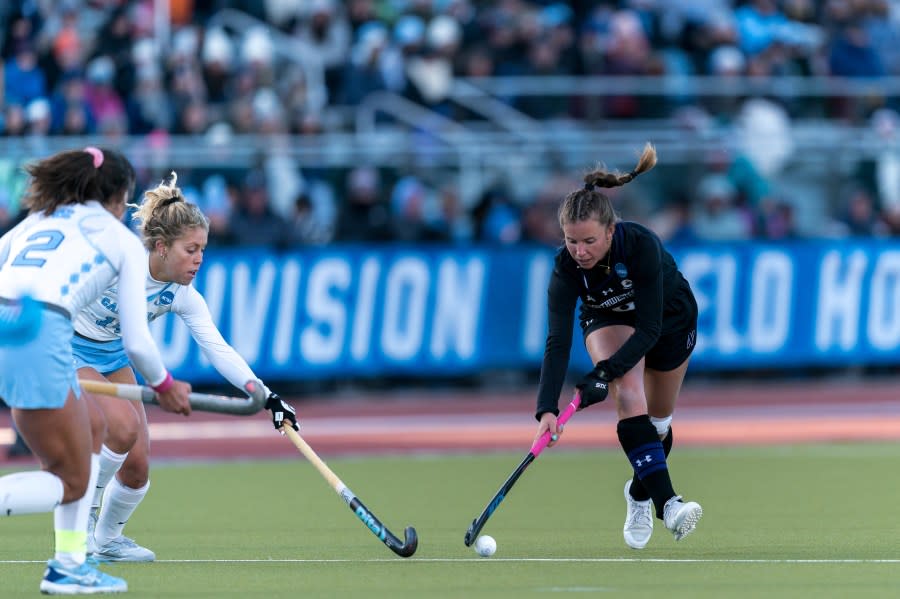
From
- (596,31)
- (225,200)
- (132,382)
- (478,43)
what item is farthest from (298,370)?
(132,382)

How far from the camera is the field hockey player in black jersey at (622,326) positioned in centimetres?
791

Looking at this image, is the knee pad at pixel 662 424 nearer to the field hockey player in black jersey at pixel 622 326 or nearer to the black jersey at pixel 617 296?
the field hockey player in black jersey at pixel 622 326

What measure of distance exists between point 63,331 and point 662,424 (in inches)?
137

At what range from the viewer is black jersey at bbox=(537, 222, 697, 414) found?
8.07m

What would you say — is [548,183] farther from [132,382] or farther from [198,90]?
[132,382]

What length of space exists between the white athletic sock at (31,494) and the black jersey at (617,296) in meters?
2.50

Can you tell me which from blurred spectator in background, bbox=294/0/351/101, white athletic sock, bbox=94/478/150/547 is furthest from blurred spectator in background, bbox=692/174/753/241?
white athletic sock, bbox=94/478/150/547

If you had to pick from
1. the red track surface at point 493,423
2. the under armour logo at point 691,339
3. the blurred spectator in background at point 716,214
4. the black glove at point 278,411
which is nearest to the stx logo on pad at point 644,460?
the under armour logo at point 691,339

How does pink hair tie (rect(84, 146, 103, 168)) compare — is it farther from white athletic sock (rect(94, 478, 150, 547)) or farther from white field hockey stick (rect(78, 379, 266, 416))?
white athletic sock (rect(94, 478, 150, 547))

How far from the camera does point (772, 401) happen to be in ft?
57.1

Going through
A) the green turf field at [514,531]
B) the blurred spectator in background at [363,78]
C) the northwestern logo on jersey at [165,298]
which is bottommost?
the green turf field at [514,531]

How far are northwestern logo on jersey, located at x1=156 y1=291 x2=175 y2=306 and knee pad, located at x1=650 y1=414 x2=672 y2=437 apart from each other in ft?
8.70

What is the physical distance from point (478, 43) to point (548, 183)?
2.64 m

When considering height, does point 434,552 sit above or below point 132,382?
below
